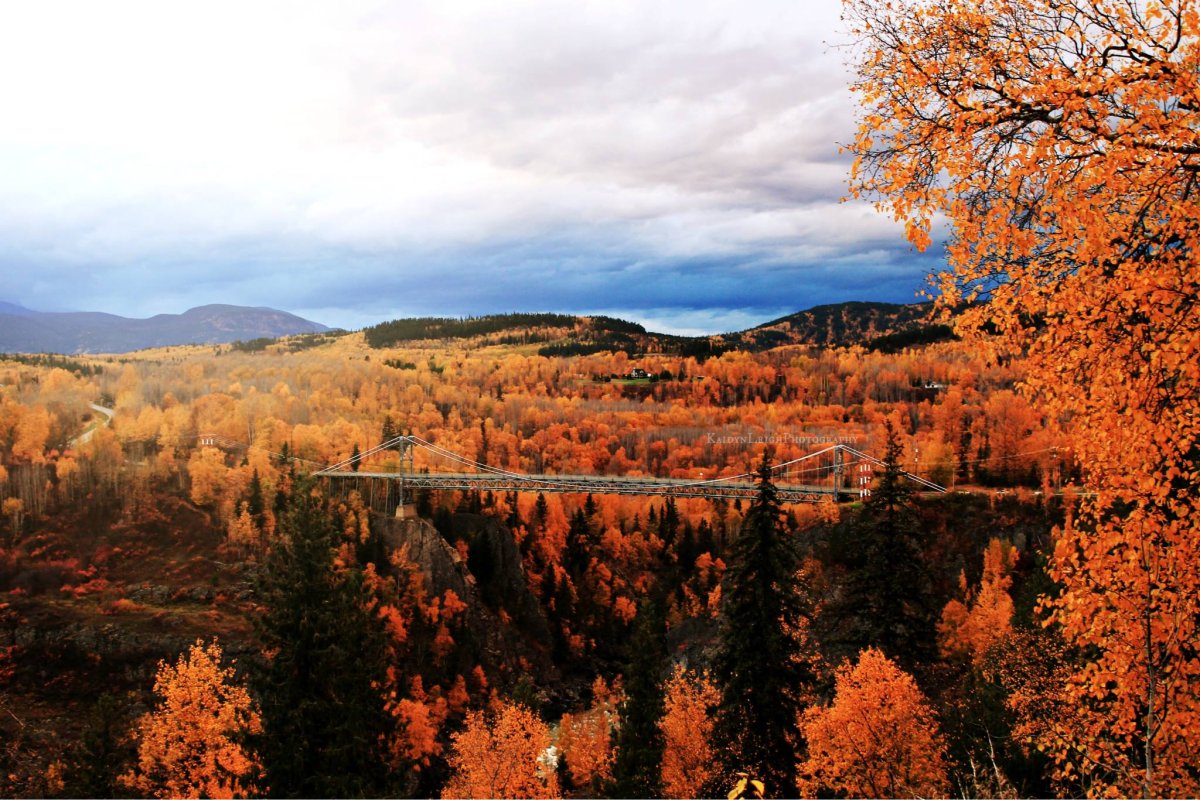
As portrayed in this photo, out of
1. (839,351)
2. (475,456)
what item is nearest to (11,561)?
(475,456)

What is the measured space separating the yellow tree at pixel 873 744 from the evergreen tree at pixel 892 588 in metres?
3.81

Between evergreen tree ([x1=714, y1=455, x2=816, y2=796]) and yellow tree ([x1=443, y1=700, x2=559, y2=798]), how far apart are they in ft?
55.1

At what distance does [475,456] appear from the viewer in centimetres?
11975

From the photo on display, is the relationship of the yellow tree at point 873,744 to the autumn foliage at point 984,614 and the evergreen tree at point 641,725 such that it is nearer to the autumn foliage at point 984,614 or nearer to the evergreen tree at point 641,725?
the evergreen tree at point 641,725

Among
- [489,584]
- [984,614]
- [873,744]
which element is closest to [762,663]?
[873,744]

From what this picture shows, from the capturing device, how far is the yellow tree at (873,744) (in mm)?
19641

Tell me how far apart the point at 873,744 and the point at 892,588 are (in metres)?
6.74

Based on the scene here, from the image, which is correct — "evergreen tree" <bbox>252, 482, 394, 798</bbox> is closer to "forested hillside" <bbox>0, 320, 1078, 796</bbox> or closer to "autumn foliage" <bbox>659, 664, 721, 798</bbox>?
"forested hillside" <bbox>0, 320, 1078, 796</bbox>

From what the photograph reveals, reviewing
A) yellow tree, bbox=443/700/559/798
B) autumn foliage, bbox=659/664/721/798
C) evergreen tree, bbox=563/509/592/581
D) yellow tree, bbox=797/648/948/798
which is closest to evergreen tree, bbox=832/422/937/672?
yellow tree, bbox=797/648/948/798

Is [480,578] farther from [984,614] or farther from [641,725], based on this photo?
[984,614]

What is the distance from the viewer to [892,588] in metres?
25.6

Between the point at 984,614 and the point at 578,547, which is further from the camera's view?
the point at 578,547

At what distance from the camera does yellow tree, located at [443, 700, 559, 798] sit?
35125 mm

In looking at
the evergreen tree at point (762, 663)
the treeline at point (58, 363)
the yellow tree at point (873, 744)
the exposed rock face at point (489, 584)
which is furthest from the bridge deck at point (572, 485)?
the yellow tree at point (873, 744)
